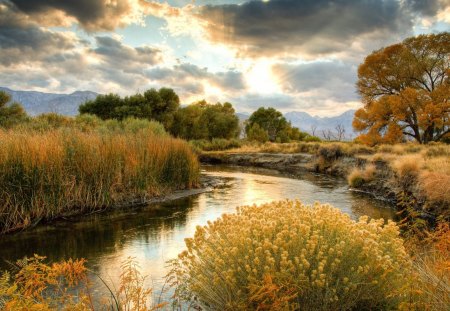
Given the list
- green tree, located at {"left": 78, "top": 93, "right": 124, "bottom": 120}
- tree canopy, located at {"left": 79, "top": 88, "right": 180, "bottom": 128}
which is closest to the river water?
tree canopy, located at {"left": 79, "top": 88, "right": 180, "bottom": 128}

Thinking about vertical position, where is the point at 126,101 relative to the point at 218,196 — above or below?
above

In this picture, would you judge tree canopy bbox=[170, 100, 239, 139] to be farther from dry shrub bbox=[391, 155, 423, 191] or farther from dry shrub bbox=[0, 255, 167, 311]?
dry shrub bbox=[0, 255, 167, 311]

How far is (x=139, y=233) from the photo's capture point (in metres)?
8.62

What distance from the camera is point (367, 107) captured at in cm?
3309

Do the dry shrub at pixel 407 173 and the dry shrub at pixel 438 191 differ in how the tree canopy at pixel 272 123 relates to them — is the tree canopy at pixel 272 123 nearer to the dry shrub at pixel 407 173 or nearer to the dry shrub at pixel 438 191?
the dry shrub at pixel 407 173

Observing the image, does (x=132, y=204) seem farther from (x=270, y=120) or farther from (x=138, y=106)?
(x=270, y=120)

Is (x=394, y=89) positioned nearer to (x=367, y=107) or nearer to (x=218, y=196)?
(x=367, y=107)

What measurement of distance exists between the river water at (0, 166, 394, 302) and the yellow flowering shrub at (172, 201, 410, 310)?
1961 mm

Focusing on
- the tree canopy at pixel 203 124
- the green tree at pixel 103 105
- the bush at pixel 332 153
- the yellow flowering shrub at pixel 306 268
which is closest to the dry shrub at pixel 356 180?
the bush at pixel 332 153

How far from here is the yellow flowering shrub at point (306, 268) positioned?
3.35 meters

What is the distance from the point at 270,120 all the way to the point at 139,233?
59111 millimetres

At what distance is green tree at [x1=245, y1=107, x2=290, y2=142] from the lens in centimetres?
6571

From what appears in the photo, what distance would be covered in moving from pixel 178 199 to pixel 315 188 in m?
7.01

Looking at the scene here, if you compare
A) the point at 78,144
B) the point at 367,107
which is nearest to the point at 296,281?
the point at 78,144
